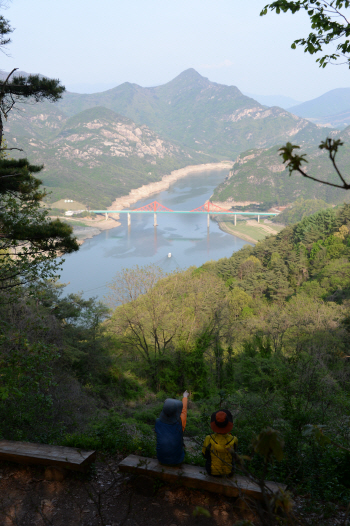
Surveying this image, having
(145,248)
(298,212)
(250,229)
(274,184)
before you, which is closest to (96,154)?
(274,184)

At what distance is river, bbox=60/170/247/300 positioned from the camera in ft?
135

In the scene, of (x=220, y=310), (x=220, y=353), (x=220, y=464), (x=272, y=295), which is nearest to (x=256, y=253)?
(x=272, y=295)

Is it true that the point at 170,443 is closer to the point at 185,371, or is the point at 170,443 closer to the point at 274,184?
the point at 185,371

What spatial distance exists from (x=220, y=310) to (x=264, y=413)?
11.7m

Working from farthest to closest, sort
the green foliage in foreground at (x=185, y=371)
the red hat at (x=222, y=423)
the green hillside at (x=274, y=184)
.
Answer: the green hillside at (x=274, y=184)
the green foliage in foreground at (x=185, y=371)
the red hat at (x=222, y=423)

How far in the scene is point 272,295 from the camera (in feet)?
81.3

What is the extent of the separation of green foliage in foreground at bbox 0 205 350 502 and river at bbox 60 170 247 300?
19014mm

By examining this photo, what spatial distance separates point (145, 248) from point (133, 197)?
45.0 m

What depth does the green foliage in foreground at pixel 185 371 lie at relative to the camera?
2.79m

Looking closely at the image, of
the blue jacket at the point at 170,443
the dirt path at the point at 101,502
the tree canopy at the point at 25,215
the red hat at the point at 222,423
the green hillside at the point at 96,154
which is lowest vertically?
the dirt path at the point at 101,502

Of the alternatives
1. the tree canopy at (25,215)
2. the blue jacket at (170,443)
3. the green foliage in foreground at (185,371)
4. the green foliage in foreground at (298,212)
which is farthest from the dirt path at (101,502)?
the green foliage in foreground at (298,212)

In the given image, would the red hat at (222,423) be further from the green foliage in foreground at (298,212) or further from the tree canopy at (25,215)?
the green foliage in foreground at (298,212)

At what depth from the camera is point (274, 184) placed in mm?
95625

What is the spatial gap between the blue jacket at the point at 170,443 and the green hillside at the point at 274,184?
84712 mm
